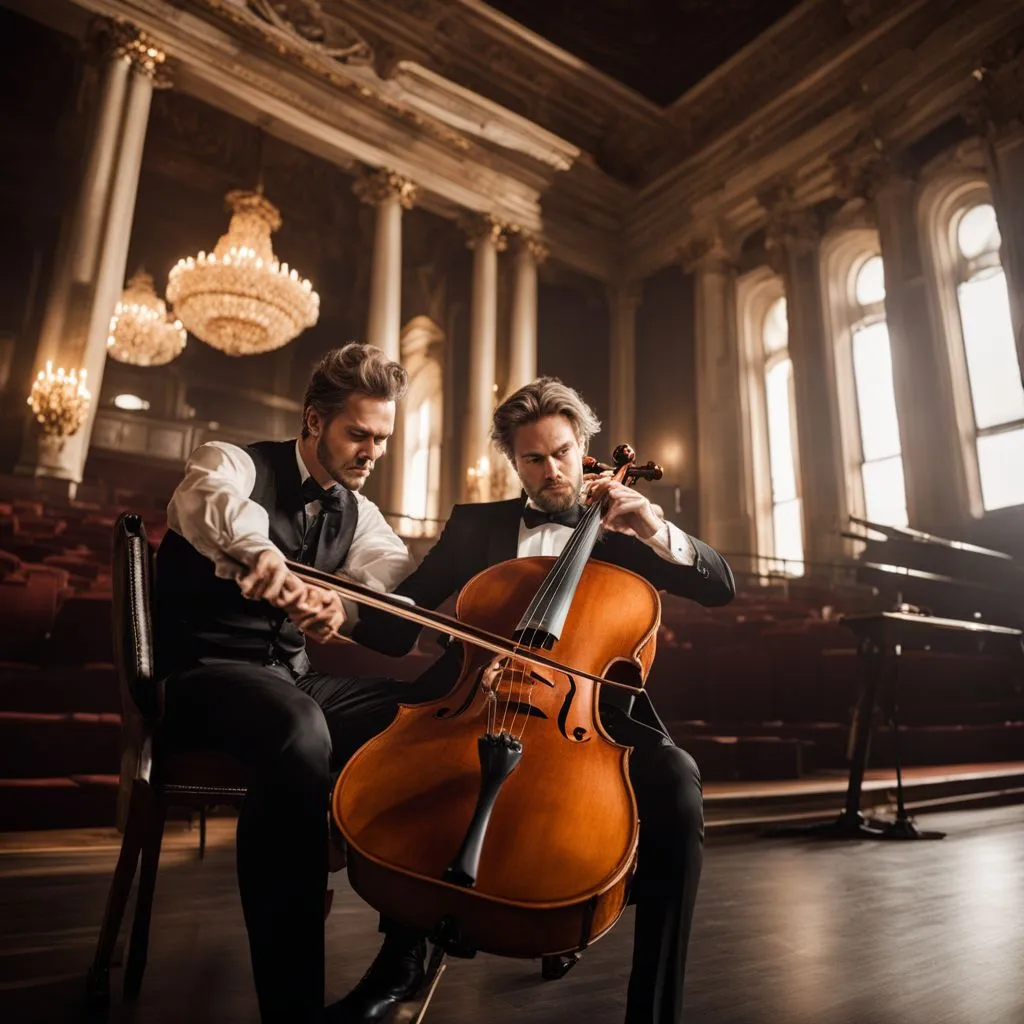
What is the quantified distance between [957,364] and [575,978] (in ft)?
28.4

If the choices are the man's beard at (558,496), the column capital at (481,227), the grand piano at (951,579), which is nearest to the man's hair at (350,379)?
the man's beard at (558,496)

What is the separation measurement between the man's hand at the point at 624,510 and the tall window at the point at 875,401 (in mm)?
8360

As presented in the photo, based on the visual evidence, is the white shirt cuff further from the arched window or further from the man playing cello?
the arched window

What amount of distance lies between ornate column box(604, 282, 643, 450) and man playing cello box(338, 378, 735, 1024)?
961cm

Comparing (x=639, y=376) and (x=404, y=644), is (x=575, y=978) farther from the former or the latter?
(x=639, y=376)

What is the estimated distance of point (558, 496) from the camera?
1552 mm

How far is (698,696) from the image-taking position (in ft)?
13.8

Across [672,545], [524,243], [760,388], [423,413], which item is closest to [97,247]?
[524,243]

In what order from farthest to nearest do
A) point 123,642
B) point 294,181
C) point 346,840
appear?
point 294,181
point 123,642
point 346,840

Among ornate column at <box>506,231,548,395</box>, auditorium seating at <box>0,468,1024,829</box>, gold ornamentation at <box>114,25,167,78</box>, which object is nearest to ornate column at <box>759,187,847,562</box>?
auditorium seating at <box>0,468,1024,829</box>

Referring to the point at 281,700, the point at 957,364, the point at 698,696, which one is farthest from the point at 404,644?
the point at 957,364

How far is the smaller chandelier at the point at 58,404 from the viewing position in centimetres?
639

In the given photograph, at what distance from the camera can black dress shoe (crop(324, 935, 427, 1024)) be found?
1.12m

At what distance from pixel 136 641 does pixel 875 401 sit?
32.1 ft
